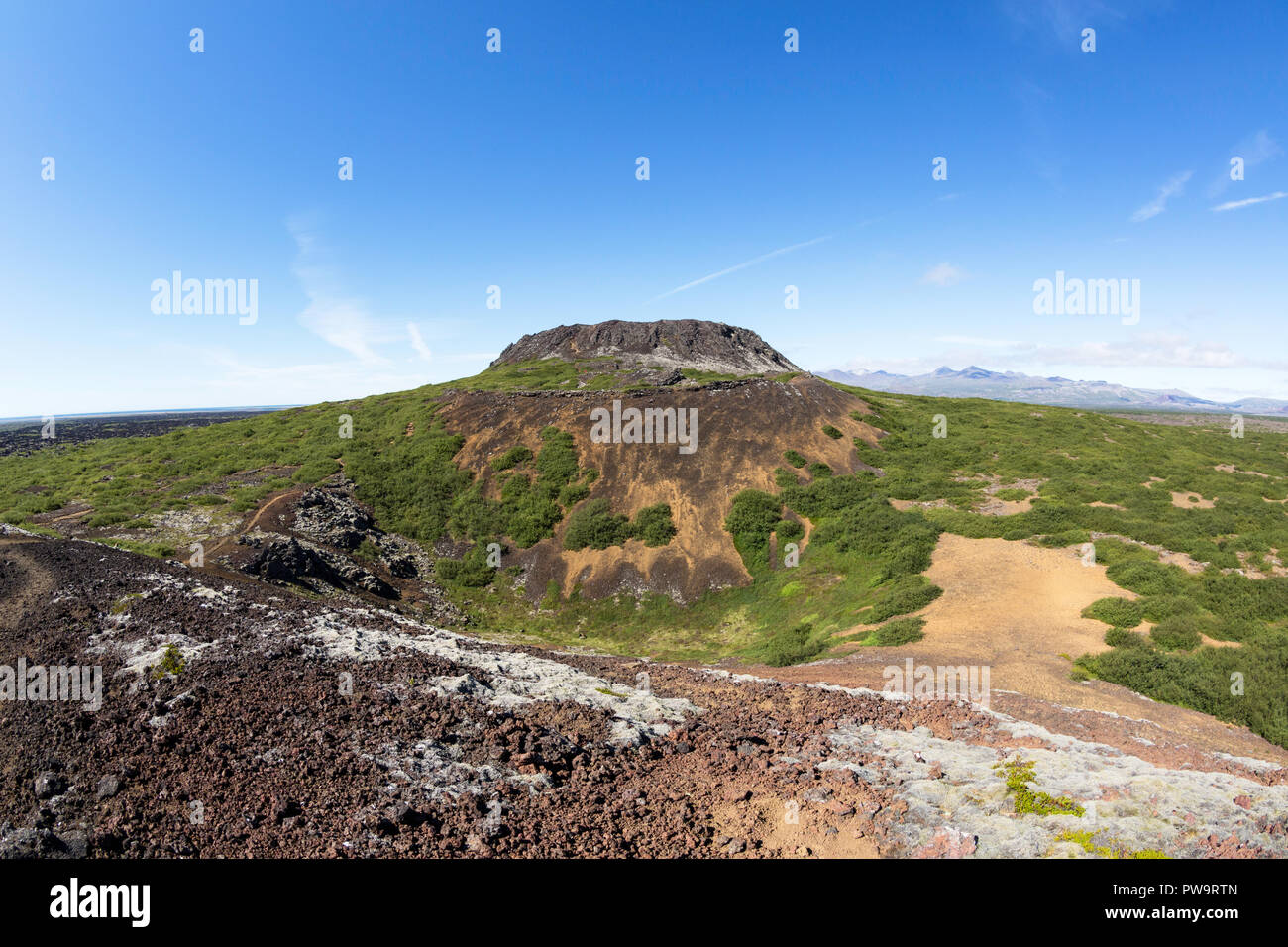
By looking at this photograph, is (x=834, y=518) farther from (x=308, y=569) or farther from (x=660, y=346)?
(x=660, y=346)

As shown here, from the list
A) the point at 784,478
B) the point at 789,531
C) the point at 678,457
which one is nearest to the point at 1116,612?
the point at 789,531

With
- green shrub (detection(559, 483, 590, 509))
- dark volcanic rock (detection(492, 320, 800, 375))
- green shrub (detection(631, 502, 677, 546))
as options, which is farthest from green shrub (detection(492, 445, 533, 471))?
dark volcanic rock (detection(492, 320, 800, 375))

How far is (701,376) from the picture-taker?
86812 mm

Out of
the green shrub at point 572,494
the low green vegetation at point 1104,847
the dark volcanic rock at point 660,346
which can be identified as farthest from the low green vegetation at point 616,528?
the dark volcanic rock at point 660,346

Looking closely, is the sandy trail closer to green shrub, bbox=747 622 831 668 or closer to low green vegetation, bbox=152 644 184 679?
green shrub, bbox=747 622 831 668

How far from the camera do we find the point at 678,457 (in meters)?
41.4

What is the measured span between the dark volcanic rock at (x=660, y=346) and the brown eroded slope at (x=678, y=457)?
51537 millimetres

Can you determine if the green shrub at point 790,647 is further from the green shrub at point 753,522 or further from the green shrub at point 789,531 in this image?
the green shrub at point 789,531

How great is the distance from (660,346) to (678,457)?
7215 cm

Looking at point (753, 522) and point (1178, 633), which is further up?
point (753, 522)

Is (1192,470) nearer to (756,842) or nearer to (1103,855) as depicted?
(1103,855)

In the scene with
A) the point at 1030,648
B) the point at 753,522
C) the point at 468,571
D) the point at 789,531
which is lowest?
the point at 468,571

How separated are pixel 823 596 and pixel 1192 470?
37136 millimetres
